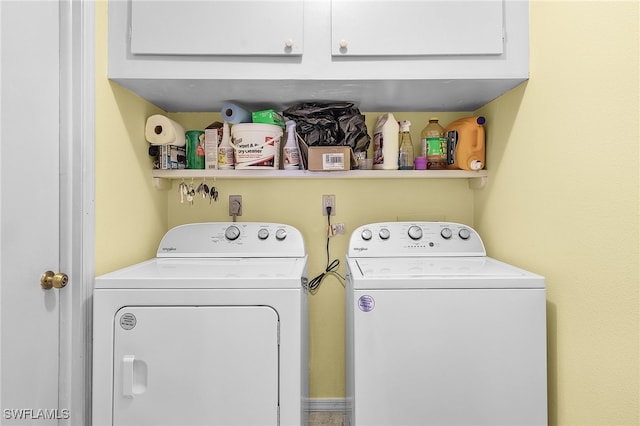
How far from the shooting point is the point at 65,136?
1.29m

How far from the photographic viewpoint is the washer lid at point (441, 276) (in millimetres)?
1266

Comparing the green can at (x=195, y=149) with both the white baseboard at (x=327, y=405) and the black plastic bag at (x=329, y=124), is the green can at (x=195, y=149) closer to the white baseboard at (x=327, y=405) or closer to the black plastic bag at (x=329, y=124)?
the black plastic bag at (x=329, y=124)

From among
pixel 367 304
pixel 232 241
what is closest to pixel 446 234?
pixel 367 304

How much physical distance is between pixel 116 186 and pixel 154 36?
63cm

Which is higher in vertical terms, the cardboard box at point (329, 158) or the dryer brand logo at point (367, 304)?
the cardboard box at point (329, 158)

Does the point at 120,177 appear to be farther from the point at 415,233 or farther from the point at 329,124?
the point at 415,233

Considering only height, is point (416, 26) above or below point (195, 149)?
above

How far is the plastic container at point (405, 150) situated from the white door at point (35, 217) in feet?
4.75

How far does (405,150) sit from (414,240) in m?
0.48

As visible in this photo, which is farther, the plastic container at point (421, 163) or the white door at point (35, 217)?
the plastic container at point (421, 163)

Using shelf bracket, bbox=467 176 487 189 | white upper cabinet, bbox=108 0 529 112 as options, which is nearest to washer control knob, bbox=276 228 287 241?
white upper cabinet, bbox=108 0 529 112

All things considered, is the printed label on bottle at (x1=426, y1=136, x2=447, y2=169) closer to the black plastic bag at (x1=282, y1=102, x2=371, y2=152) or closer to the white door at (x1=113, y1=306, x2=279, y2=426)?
the black plastic bag at (x1=282, y1=102, x2=371, y2=152)

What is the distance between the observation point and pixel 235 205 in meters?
2.09

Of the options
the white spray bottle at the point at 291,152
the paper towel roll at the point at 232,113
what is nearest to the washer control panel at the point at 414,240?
the white spray bottle at the point at 291,152
